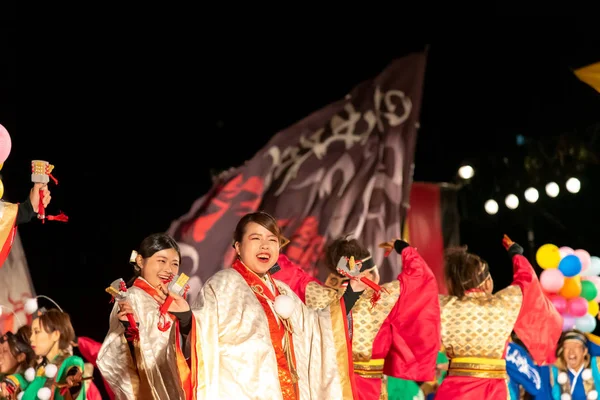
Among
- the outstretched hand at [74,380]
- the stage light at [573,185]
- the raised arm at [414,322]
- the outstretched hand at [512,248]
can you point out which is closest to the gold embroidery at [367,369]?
the raised arm at [414,322]

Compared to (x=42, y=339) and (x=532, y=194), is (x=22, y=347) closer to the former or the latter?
(x=42, y=339)

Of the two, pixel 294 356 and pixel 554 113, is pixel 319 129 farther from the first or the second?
pixel 294 356

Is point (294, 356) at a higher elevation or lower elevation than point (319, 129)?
lower

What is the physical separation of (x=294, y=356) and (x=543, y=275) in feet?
11.1

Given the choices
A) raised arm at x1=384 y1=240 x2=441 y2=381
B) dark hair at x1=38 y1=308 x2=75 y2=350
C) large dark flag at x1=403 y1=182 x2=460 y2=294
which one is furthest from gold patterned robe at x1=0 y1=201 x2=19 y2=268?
large dark flag at x1=403 y1=182 x2=460 y2=294

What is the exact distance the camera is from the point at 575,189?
8.48 metres

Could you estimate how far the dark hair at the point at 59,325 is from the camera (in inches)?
219

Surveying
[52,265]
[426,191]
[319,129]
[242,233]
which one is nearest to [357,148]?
[319,129]

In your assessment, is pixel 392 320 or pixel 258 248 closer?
pixel 258 248

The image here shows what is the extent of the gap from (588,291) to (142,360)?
4.00 metres

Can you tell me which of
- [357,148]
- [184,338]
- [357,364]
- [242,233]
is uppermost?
[357,148]

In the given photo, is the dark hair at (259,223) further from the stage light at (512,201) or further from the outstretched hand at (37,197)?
the stage light at (512,201)

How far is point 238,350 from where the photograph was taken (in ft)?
12.7

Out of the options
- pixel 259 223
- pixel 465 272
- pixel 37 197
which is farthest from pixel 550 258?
pixel 37 197
